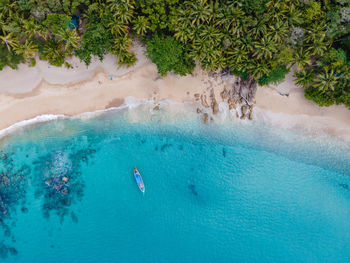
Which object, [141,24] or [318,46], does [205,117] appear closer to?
[141,24]

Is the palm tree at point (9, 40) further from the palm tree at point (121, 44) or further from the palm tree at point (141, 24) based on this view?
the palm tree at point (141, 24)

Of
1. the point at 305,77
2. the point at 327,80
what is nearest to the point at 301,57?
the point at 305,77

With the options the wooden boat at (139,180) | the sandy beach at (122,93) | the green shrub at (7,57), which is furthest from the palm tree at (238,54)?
the green shrub at (7,57)

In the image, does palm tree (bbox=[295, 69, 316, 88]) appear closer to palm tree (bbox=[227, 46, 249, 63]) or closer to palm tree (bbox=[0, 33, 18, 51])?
palm tree (bbox=[227, 46, 249, 63])

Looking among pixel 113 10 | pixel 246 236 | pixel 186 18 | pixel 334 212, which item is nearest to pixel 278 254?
pixel 246 236

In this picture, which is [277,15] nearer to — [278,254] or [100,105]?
[100,105]

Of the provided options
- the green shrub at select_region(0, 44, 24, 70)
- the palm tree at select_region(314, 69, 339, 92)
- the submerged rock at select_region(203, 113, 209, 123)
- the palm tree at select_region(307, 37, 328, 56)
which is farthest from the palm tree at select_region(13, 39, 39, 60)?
the palm tree at select_region(314, 69, 339, 92)

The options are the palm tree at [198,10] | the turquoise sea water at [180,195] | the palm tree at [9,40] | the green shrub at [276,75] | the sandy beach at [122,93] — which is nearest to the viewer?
the palm tree at [198,10]

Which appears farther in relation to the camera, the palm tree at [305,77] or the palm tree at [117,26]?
the palm tree at [305,77]
